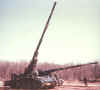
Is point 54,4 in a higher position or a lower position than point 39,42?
higher

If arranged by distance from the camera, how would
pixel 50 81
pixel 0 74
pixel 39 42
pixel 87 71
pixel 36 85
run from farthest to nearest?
1. pixel 0 74
2. pixel 87 71
3. pixel 39 42
4. pixel 50 81
5. pixel 36 85

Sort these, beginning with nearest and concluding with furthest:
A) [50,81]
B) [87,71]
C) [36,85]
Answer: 1. [36,85]
2. [50,81]
3. [87,71]

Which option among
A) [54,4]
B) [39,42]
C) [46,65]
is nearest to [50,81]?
[39,42]

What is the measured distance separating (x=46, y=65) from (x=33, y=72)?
3638 centimetres

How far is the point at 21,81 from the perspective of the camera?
11008 mm

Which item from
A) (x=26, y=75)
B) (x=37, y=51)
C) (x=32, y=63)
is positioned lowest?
(x=26, y=75)

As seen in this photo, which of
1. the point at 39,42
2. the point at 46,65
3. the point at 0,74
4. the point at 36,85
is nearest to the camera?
the point at 36,85

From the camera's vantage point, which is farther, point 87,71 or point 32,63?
point 87,71

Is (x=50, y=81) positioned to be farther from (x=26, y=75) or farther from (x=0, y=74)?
(x=0, y=74)

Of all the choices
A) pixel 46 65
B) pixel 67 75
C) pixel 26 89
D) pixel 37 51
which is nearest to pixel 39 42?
pixel 37 51

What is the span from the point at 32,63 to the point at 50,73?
1573 mm

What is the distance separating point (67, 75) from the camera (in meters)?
34.9

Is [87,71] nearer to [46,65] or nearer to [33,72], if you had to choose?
[46,65]

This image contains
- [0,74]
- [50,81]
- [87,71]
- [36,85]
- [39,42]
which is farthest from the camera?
[0,74]
